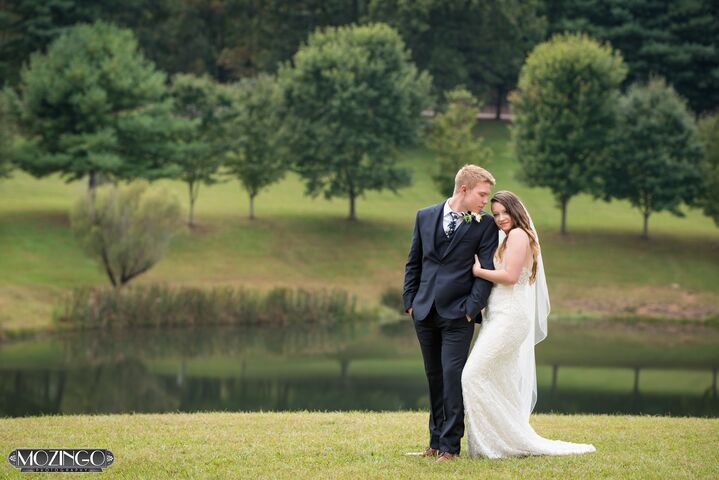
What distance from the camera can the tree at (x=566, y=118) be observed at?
47.3 meters

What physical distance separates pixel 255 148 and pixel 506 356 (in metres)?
36.7

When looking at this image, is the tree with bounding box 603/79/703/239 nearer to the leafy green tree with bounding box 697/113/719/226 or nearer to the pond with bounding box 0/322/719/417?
the leafy green tree with bounding box 697/113/719/226

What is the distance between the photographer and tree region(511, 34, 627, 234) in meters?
47.3

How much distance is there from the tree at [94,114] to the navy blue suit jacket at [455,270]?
33.5 metres

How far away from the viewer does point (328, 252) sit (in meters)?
44.0

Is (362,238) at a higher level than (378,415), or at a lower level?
lower

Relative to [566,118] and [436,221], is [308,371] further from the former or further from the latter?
[566,118]

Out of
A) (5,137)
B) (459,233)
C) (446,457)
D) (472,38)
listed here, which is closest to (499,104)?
(472,38)

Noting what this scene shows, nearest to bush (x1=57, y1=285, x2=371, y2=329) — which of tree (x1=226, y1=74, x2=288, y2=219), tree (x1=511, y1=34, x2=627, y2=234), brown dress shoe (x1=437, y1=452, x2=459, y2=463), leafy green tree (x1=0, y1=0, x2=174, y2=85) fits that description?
tree (x1=226, y1=74, x2=288, y2=219)

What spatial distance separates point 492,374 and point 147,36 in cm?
5742

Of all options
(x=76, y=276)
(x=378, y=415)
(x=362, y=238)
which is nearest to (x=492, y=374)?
(x=378, y=415)

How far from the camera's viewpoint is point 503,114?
239ft

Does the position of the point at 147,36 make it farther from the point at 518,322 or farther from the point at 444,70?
the point at 518,322

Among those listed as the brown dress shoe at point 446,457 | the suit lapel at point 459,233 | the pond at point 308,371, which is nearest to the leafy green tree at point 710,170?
the pond at point 308,371
